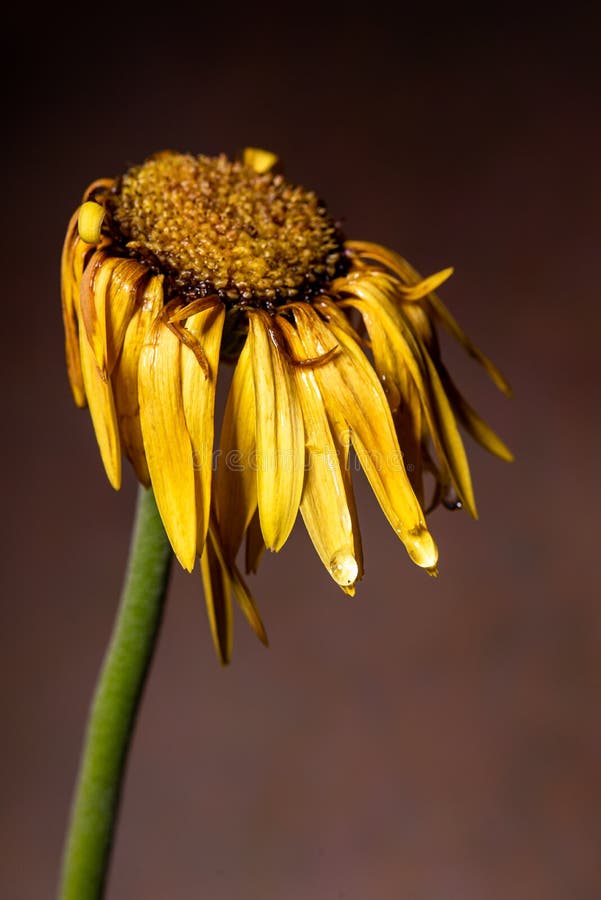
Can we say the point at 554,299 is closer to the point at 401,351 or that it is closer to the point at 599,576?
the point at 599,576

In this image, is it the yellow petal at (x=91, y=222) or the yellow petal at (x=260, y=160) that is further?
the yellow petal at (x=260, y=160)

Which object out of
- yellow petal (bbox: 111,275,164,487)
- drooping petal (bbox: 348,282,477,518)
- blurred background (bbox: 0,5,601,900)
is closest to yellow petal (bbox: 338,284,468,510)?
drooping petal (bbox: 348,282,477,518)

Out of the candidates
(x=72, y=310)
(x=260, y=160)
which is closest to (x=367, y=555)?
(x=260, y=160)

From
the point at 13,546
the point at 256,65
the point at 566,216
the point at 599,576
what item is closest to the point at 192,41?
the point at 256,65

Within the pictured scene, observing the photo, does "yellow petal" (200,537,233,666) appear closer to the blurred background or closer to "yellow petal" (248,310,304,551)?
"yellow petal" (248,310,304,551)

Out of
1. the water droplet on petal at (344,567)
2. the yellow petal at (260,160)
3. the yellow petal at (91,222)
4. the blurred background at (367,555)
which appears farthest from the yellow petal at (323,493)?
the blurred background at (367,555)

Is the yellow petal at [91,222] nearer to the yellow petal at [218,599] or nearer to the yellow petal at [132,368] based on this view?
the yellow petal at [132,368]
